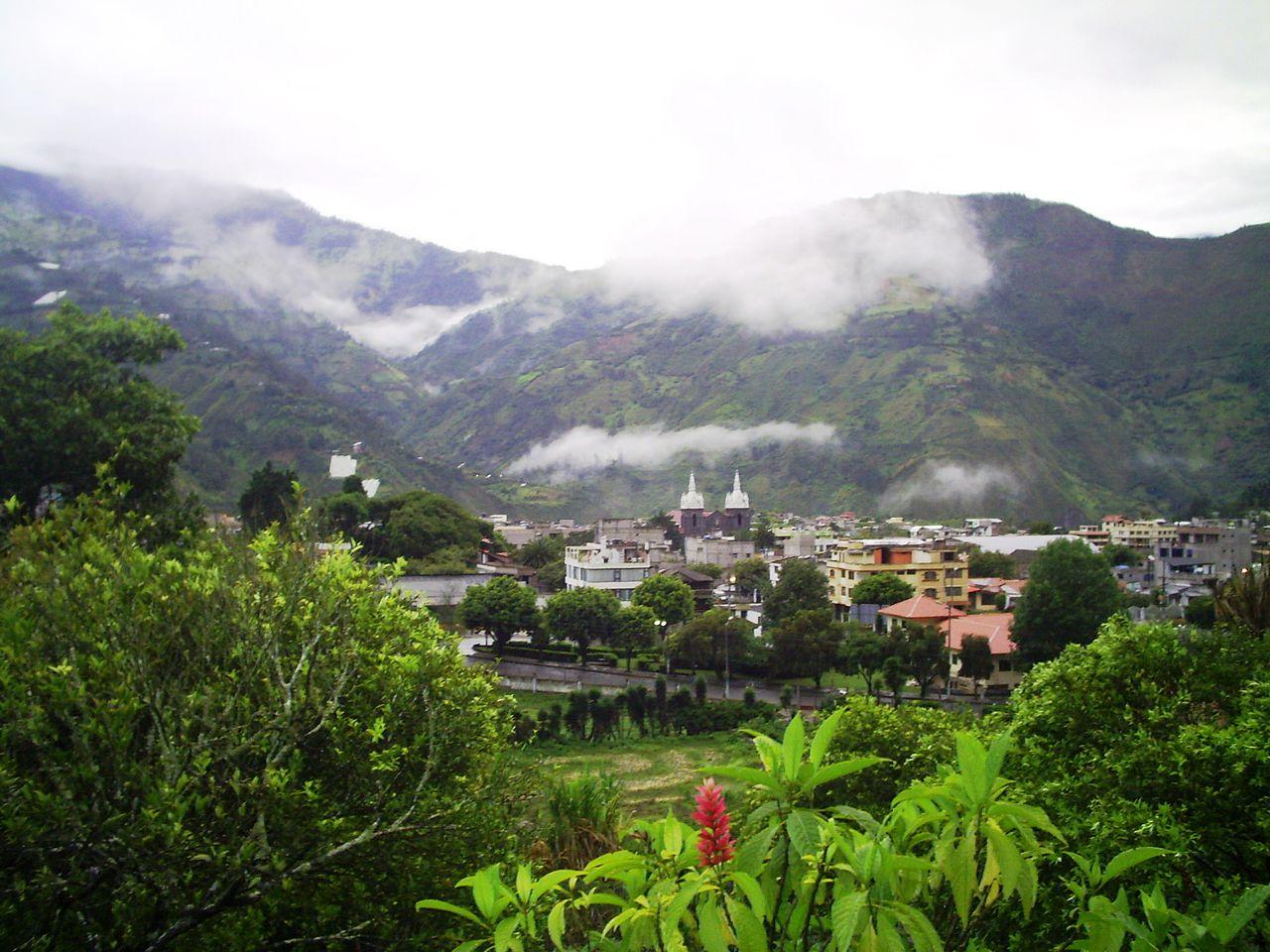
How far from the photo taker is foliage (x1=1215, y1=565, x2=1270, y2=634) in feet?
26.9

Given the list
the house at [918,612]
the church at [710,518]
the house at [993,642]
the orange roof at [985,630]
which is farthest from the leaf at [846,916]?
the church at [710,518]

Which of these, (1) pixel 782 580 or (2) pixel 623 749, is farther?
(1) pixel 782 580

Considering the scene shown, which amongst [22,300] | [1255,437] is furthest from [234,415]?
[1255,437]

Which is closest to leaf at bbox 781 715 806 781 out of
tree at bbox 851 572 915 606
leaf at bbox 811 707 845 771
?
leaf at bbox 811 707 845 771

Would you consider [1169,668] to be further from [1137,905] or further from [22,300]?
[22,300]

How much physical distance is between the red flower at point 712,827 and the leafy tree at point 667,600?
113ft

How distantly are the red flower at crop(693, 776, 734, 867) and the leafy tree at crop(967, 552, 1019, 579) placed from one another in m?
46.5

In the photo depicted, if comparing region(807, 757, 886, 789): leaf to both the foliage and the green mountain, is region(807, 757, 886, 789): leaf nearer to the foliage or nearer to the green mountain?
the foliage

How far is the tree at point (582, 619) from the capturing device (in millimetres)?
33750

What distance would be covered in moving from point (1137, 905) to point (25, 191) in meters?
233

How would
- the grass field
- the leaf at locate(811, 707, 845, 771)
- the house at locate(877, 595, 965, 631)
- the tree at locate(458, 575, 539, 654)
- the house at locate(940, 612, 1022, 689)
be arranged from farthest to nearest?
the tree at locate(458, 575, 539, 654), the house at locate(877, 595, 965, 631), the house at locate(940, 612, 1022, 689), the grass field, the leaf at locate(811, 707, 845, 771)

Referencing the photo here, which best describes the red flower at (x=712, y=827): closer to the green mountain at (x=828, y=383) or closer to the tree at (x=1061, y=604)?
the tree at (x=1061, y=604)

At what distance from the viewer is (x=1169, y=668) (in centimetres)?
675

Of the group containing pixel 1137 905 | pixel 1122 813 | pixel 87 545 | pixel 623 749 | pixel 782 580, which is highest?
pixel 87 545
